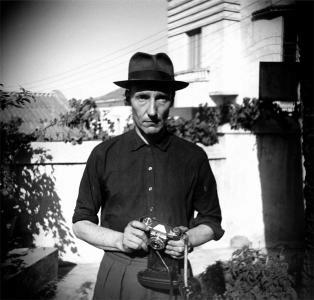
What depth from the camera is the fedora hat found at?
86.0 inches

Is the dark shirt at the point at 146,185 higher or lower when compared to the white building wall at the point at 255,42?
lower

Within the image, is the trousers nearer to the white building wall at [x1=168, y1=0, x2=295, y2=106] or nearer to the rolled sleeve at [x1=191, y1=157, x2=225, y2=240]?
the rolled sleeve at [x1=191, y1=157, x2=225, y2=240]

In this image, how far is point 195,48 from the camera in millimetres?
12250

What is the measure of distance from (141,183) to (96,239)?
46 cm

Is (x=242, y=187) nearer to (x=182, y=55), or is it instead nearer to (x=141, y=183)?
(x=141, y=183)

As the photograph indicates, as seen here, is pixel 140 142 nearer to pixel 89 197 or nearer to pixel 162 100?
pixel 162 100

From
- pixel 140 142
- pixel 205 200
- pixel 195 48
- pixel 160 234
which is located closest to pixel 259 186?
pixel 205 200

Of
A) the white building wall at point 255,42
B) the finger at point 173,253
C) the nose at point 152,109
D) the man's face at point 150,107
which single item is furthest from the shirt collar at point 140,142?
the white building wall at point 255,42

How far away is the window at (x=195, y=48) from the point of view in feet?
39.4

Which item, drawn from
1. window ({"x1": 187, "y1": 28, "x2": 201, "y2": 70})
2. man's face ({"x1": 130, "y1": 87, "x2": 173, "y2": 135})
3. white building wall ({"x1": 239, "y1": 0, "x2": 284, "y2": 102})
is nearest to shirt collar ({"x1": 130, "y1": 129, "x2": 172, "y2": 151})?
man's face ({"x1": 130, "y1": 87, "x2": 173, "y2": 135})

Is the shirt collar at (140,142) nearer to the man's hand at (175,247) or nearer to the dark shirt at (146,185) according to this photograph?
the dark shirt at (146,185)

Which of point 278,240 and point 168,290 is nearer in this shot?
point 168,290

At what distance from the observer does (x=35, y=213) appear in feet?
16.7

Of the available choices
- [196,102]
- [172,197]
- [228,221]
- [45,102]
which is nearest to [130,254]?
[172,197]
